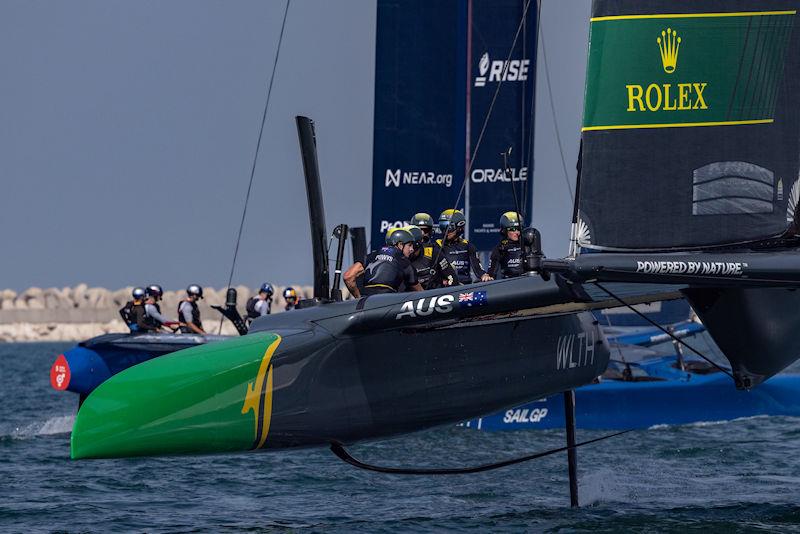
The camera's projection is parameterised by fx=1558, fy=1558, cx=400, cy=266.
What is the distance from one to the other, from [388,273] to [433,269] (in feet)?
2.23

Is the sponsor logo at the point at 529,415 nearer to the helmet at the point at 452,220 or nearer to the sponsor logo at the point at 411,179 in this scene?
the sponsor logo at the point at 411,179

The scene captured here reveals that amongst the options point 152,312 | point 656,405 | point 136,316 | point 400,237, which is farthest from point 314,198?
point 136,316

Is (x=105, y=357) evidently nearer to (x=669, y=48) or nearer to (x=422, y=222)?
(x=422, y=222)

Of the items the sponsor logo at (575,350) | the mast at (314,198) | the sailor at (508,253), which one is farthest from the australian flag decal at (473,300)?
the sailor at (508,253)

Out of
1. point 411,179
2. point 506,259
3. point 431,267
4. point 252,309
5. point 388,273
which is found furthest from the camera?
point 411,179

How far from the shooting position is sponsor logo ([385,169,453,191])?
18.8 meters

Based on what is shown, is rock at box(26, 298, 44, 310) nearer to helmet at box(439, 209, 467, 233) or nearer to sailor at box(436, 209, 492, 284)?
sailor at box(436, 209, 492, 284)

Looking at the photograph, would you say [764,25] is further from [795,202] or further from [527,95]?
[527,95]

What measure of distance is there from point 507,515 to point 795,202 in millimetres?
2675

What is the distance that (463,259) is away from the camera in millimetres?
12070

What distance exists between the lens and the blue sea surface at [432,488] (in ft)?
31.7

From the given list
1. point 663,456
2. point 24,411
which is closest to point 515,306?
point 663,456

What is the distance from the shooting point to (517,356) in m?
10.1

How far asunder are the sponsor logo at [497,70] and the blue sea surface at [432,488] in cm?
440
